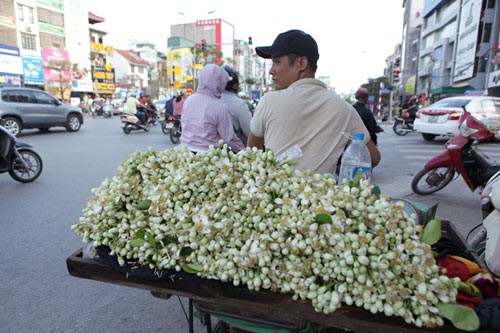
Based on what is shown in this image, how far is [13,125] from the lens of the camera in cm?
1222

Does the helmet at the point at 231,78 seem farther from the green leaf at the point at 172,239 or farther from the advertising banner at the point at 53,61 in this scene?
the advertising banner at the point at 53,61

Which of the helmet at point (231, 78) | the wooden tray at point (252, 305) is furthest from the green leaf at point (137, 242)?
the helmet at point (231, 78)

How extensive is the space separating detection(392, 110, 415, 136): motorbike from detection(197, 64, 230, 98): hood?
12.8 m

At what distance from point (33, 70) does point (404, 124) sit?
36.4 m

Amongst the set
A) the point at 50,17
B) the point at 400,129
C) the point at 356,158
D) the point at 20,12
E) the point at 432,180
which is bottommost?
the point at 400,129

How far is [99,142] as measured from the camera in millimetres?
11734

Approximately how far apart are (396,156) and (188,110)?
734 cm

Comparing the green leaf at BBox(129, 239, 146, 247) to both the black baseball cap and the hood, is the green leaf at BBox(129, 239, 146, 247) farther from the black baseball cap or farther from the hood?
the hood

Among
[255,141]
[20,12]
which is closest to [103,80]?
[20,12]

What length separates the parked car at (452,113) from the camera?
10.4m

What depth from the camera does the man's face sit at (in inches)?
81.3

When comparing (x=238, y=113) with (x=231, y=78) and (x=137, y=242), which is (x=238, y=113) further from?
(x=137, y=242)

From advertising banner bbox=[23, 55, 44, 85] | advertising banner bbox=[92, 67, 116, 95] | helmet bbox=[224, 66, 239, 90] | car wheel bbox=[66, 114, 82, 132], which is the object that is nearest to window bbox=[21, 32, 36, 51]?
advertising banner bbox=[23, 55, 44, 85]

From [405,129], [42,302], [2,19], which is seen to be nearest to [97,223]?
[42,302]
